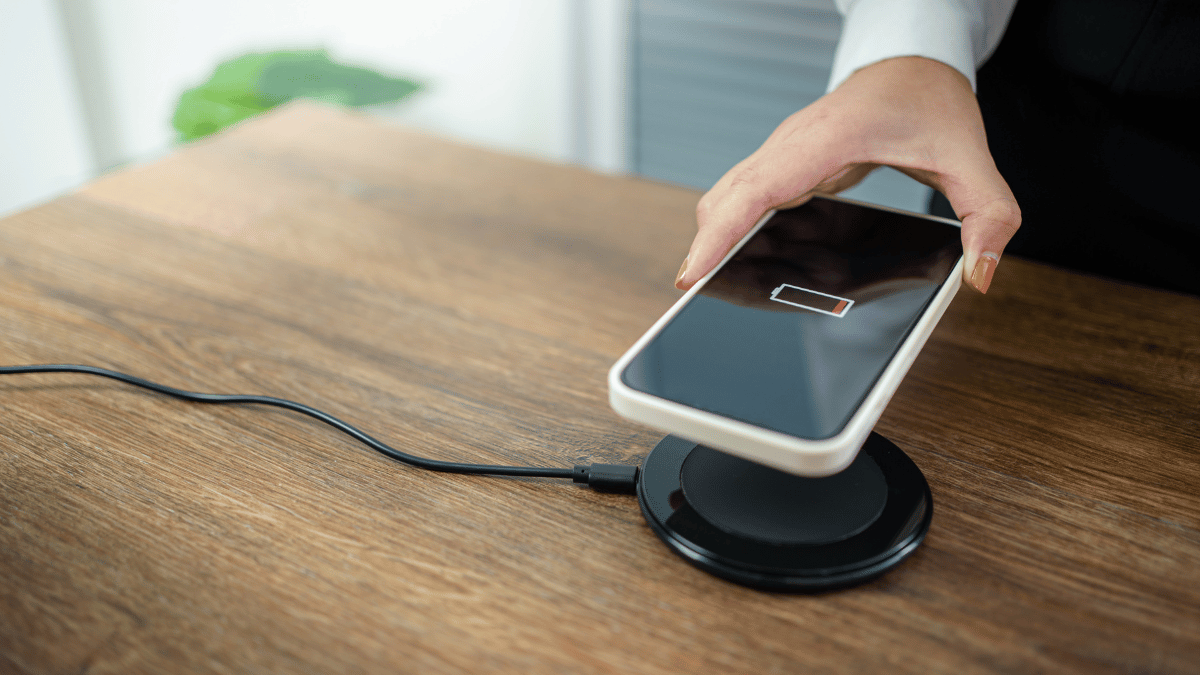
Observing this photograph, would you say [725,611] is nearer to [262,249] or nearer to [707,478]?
[707,478]

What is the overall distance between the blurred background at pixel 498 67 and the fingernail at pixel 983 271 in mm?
1123

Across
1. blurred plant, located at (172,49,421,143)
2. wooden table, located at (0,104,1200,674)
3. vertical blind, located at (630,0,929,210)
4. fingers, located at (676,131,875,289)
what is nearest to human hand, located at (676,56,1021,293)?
fingers, located at (676,131,875,289)

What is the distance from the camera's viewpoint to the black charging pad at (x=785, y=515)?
0.34 meters

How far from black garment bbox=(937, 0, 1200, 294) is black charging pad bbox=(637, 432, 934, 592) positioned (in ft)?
1.25

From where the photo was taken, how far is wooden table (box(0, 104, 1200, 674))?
325 mm

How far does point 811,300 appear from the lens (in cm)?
40

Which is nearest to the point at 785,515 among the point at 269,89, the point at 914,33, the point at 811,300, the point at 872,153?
the point at 811,300

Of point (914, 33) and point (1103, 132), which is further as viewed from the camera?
point (1103, 132)

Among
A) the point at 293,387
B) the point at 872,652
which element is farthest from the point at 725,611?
the point at 293,387

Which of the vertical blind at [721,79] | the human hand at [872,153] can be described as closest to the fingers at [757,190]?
the human hand at [872,153]

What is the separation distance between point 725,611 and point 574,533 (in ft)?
0.27

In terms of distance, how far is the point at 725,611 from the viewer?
34cm

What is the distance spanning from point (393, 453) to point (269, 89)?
4.68 feet

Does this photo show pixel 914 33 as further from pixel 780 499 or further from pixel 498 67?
pixel 498 67
